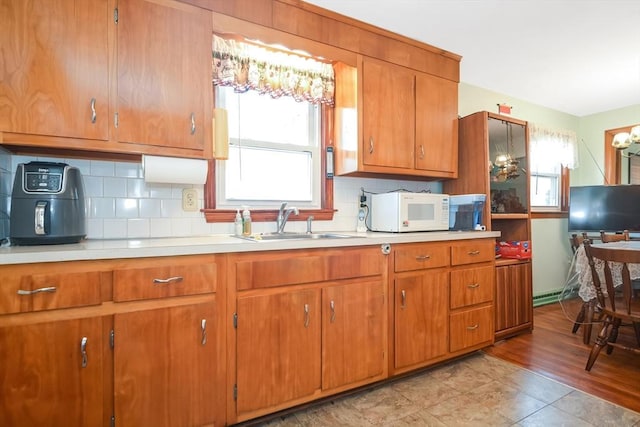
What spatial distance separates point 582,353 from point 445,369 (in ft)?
3.70

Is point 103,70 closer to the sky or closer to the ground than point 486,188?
closer to the sky

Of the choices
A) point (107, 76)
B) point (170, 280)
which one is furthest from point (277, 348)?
point (107, 76)

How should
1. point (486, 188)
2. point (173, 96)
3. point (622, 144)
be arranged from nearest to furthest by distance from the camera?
point (173, 96) → point (486, 188) → point (622, 144)

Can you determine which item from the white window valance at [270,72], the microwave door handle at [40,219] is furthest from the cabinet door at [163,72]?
the microwave door handle at [40,219]

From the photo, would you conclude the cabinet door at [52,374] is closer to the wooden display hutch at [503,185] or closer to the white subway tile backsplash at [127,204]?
the white subway tile backsplash at [127,204]

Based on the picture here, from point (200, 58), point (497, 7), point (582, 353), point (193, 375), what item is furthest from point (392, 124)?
point (582, 353)

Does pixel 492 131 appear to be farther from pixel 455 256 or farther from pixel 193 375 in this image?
pixel 193 375

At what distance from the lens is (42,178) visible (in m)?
1.38

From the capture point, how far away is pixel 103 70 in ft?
4.93

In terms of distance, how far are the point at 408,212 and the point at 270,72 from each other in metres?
1.34

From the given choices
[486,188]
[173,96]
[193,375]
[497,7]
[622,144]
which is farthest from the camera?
[622,144]

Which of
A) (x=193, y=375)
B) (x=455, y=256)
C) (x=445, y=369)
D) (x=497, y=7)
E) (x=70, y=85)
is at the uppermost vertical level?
(x=497, y=7)

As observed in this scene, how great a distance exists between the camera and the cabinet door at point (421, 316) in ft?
6.44

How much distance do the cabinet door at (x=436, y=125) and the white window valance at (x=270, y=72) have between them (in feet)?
2.36
